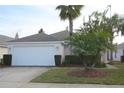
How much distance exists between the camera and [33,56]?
913 inches

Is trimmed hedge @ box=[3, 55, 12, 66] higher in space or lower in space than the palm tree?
lower

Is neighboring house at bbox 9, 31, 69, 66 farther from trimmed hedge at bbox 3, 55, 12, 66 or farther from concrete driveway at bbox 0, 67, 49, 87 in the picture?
concrete driveway at bbox 0, 67, 49, 87

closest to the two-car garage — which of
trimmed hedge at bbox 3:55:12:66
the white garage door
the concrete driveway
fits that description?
the white garage door

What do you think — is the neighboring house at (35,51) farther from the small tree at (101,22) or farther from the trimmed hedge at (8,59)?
the small tree at (101,22)

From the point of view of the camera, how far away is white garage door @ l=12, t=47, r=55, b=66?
2295 cm

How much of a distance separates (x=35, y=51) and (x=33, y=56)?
513mm

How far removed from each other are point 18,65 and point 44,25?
1131 cm

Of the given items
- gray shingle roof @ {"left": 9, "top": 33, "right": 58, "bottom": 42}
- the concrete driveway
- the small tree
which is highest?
the small tree

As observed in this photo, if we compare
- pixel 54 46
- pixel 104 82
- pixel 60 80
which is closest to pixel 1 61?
pixel 54 46

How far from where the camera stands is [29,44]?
23.5 m

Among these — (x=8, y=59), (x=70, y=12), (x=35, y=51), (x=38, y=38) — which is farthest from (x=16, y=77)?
(x=70, y=12)

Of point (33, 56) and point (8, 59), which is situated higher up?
point (33, 56)

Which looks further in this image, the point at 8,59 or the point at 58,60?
the point at 8,59

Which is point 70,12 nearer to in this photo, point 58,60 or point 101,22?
point 101,22
